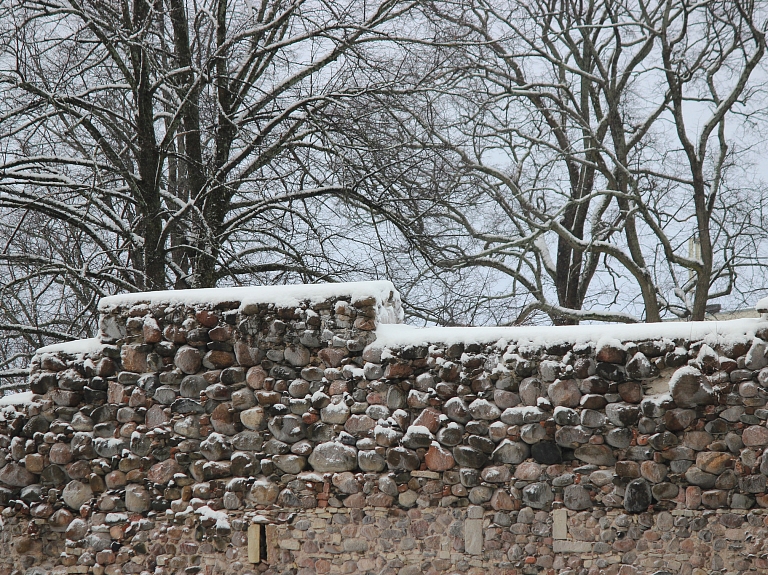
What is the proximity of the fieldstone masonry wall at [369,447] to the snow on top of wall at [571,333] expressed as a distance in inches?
0.7

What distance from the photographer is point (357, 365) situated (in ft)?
17.7

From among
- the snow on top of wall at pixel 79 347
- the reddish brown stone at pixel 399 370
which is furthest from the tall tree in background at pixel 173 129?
the reddish brown stone at pixel 399 370

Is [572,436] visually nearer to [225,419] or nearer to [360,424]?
[360,424]

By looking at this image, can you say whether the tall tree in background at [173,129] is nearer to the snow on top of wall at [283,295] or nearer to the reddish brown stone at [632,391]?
the snow on top of wall at [283,295]

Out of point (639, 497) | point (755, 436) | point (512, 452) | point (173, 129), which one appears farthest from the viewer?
point (173, 129)

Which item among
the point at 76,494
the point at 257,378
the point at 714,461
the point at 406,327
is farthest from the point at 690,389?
the point at 76,494

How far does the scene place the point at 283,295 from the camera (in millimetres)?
5543

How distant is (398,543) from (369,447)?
0.64 metres

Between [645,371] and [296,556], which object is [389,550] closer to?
[296,556]

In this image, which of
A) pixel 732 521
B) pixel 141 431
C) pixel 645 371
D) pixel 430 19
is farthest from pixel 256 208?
pixel 732 521

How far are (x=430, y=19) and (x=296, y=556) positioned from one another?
622 centimetres

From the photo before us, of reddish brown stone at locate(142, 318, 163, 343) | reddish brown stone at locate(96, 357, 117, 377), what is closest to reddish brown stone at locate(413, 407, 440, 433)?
reddish brown stone at locate(142, 318, 163, 343)

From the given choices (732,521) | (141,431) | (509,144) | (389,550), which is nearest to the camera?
(732,521)

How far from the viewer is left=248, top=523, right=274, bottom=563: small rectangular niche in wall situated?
17.5ft
